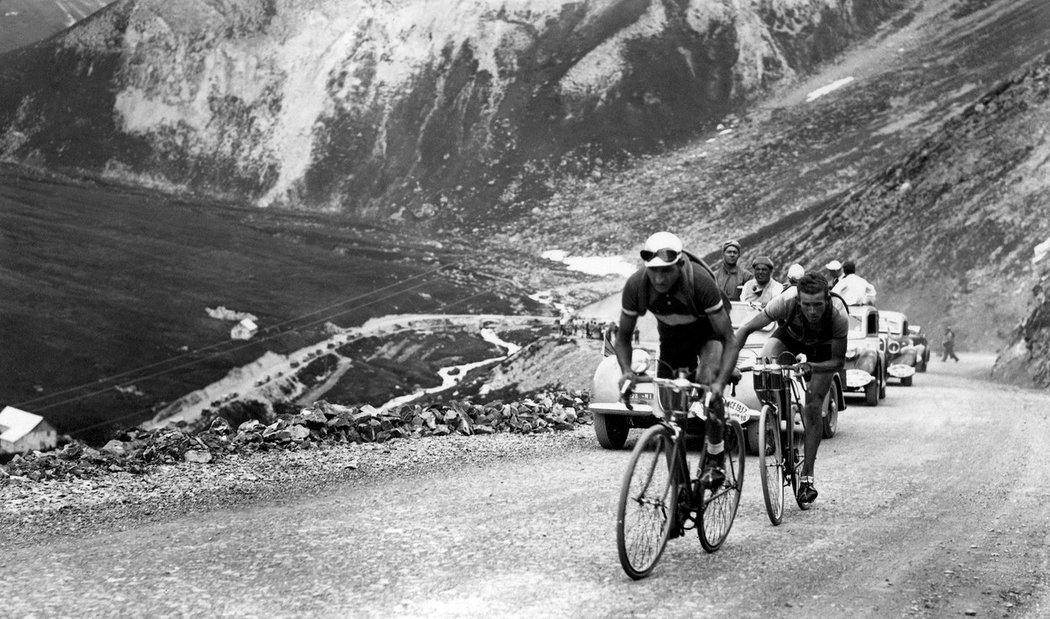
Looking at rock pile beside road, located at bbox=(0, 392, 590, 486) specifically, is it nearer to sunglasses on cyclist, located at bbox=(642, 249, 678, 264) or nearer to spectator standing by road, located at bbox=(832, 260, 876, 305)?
spectator standing by road, located at bbox=(832, 260, 876, 305)

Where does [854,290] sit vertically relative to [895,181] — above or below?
below

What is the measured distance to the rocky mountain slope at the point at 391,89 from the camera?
109 meters

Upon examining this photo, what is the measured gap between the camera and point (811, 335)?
9.46 m

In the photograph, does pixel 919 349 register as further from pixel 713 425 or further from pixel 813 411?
pixel 713 425

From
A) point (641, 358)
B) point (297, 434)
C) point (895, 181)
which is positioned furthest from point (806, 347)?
point (895, 181)

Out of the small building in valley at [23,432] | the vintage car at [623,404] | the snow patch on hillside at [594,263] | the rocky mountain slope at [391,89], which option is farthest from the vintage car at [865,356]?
the rocky mountain slope at [391,89]

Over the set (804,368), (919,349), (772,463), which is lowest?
(919,349)

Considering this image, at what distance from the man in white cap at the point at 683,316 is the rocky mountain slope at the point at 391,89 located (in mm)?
94639

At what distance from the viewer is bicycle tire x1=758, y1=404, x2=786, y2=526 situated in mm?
8891

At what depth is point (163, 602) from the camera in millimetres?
7008

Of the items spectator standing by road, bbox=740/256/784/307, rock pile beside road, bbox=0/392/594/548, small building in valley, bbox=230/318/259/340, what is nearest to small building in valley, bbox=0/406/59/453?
small building in valley, bbox=230/318/259/340

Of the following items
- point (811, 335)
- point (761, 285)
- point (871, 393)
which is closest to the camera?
point (811, 335)

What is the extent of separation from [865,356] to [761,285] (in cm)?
600

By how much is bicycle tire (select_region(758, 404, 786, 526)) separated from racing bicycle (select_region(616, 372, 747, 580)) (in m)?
0.86
